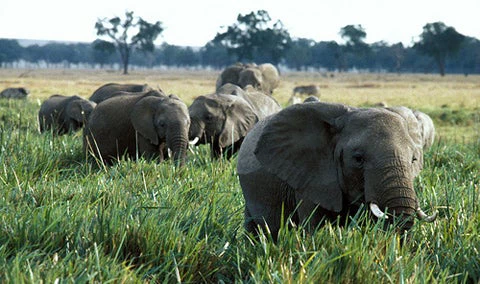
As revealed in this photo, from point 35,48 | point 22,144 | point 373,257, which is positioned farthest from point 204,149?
point 35,48

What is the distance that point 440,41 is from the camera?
95000mm

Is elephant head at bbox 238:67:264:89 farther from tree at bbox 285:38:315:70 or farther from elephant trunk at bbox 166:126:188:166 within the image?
tree at bbox 285:38:315:70

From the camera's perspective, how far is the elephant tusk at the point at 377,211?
137 inches

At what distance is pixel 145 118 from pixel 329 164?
474 cm

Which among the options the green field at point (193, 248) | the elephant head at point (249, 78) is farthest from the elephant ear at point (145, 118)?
the elephant head at point (249, 78)

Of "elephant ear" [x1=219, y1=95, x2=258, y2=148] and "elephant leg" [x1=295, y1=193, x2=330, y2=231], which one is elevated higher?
"elephant leg" [x1=295, y1=193, x2=330, y2=231]

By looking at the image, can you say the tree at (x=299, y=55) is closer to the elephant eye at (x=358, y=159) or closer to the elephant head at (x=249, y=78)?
the elephant head at (x=249, y=78)

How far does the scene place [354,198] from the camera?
3955 mm

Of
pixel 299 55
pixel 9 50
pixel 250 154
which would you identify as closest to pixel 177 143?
pixel 250 154

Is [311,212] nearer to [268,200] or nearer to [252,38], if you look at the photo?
[268,200]

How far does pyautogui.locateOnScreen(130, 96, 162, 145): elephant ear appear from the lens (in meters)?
8.52

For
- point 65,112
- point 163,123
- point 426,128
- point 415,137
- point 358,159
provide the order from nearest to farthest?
point 358,159, point 415,137, point 163,123, point 426,128, point 65,112

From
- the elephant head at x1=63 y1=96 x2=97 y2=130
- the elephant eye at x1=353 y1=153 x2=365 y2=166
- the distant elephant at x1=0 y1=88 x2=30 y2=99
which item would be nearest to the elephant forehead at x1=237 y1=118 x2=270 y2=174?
the elephant eye at x1=353 y1=153 x2=365 y2=166

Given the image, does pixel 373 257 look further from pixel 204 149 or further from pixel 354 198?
pixel 204 149
